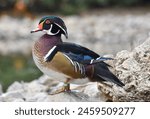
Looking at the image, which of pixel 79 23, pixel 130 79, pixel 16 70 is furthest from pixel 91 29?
pixel 130 79

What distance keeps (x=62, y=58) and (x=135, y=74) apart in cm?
54

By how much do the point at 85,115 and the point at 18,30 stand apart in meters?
11.9

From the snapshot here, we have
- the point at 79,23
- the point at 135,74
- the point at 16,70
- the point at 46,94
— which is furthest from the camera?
the point at 79,23

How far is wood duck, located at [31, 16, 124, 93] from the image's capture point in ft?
12.5

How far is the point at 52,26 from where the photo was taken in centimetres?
383

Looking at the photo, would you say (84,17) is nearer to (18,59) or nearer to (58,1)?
(58,1)

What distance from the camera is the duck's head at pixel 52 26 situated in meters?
3.80

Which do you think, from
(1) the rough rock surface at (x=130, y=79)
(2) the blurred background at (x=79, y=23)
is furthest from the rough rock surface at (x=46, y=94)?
(2) the blurred background at (x=79, y=23)

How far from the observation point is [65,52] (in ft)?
12.6

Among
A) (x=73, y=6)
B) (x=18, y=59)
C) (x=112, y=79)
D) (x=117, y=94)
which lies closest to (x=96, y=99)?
(x=117, y=94)

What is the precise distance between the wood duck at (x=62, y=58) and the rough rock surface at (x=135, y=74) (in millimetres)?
339

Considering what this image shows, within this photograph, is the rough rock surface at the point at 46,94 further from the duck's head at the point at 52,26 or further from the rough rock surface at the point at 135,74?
the duck's head at the point at 52,26

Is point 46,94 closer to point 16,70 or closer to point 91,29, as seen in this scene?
point 16,70

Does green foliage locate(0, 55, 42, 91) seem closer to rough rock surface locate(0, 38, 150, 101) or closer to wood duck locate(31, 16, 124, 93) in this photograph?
rough rock surface locate(0, 38, 150, 101)
